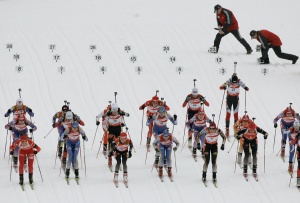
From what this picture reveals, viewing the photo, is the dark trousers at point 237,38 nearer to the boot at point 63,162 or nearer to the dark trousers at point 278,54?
the dark trousers at point 278,54

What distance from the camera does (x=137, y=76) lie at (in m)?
26.3

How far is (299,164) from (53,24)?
42.5 feet

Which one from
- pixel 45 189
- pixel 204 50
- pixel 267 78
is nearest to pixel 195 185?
pixel 45 189

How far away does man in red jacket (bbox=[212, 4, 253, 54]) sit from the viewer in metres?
27.1

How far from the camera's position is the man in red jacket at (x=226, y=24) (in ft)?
88.8

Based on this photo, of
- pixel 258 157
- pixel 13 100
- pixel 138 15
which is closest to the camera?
pixel 258 157

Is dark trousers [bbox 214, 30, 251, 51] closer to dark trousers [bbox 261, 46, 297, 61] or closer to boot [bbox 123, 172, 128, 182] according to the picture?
dark trousers [bbox 261, 46, 297, 61]

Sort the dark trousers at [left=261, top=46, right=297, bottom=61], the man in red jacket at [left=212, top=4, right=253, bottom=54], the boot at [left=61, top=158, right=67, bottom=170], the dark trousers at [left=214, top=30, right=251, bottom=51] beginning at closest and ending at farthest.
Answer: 1. the boot at [left=61, top=158, right=67, bottom=170]
2. the dark trousers at [left=261, top=46, right=297, bottom=61]
3. the man in red jacket at [left=212, top=4, right=253, bottom=54]
4. the dark trousers at [left=214, top=30, right=251, bottom=51]

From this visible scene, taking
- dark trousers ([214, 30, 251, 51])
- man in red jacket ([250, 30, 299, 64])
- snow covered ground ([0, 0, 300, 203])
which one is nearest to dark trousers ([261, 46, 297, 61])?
man in red jacket ([250, 30, 299, 64])

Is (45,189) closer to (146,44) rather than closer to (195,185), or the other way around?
(195,185)

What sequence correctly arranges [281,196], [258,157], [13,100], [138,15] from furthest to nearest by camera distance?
1. [138,15]
2. [13,100]
3. [258,157]
4. [281,196]

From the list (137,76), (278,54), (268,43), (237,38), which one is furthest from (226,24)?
(137,76)

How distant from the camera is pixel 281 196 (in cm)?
1975

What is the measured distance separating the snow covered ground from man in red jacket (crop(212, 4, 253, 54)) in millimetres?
630
